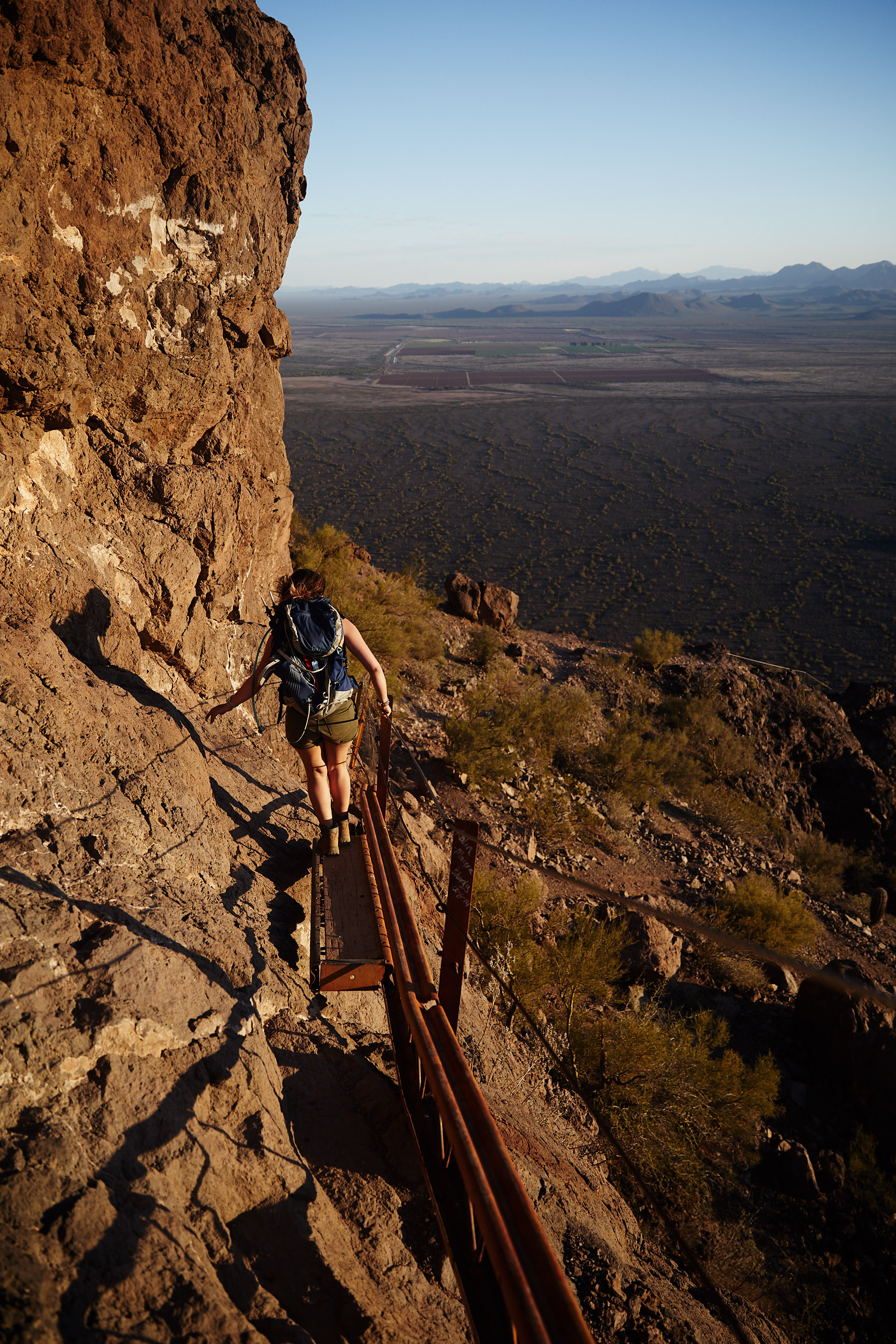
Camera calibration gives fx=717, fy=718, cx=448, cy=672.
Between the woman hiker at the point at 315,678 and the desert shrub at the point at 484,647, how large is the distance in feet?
34.6

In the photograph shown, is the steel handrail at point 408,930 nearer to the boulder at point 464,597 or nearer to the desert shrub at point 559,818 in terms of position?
the desert shrub at point 559,818

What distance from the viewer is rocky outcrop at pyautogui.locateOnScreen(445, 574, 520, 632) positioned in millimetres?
16641

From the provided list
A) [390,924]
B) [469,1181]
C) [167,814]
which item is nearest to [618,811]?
[390,924]

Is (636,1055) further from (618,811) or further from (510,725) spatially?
(510,725)

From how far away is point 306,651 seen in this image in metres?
3.75

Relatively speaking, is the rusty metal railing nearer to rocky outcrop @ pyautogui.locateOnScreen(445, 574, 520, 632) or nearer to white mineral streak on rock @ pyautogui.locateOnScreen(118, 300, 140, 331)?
white mineral streak on rock @ pyautogui.locateOnScreen(118, 300, 140, 331)

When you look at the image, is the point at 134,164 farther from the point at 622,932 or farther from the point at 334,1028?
the point at 622,932

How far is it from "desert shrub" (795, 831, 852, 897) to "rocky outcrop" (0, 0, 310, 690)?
28.5 feet

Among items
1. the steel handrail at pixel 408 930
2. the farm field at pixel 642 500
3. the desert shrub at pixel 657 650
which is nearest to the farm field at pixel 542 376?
the farm field at pixel 642 500

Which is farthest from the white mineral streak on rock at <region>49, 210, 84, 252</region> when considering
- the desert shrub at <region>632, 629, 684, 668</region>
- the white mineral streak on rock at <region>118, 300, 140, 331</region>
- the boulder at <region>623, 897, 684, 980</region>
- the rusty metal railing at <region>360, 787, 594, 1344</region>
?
the desert shrub at <region>632, 629, 684, 668</region>

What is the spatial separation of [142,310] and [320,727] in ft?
11.1

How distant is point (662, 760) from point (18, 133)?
10846mm

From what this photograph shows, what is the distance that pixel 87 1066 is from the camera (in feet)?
7.16

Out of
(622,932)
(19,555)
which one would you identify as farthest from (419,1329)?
→ (622,932)
